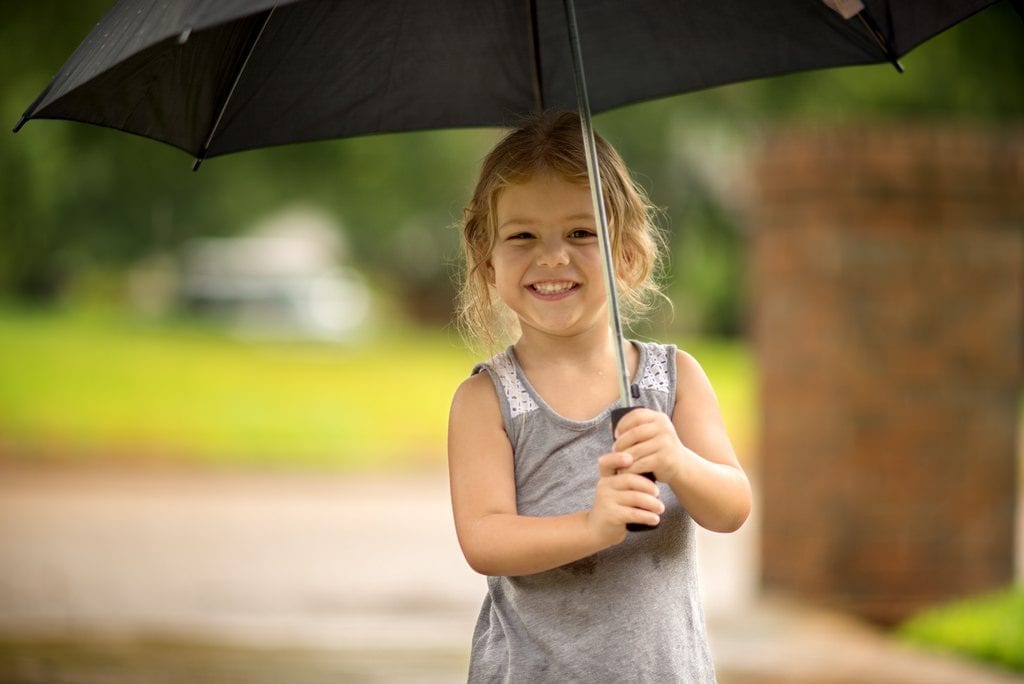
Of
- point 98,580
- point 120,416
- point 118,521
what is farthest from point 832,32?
point 120,416

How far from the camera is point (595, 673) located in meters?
2.42

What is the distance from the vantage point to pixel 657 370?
2574 millimetres

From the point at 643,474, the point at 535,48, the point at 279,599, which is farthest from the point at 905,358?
the point at 643,474

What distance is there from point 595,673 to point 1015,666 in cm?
353

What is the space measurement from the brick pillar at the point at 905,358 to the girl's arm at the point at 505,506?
4.21 metres

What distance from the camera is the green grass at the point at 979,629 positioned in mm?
5500

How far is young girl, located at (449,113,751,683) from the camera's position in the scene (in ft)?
7.89

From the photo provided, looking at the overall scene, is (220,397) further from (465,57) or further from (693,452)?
(693,452)

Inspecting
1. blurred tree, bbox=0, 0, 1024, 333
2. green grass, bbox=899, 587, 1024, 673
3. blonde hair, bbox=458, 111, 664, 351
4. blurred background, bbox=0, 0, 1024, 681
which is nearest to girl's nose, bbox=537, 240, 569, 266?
blonde hair, bbox=458, 111, 664, 351

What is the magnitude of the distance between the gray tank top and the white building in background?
74.0 ft

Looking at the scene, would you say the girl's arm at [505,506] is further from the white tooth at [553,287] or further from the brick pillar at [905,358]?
the brick pillar at [905,358]

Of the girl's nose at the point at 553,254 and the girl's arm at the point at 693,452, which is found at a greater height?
the girl's nose at the point at 553,254

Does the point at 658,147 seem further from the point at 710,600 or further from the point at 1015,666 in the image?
the point at 1015,666

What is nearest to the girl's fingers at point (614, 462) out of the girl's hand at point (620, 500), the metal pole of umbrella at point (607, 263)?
the girl's hand at point (620, 500)
